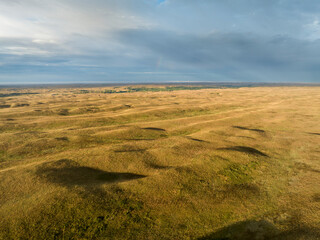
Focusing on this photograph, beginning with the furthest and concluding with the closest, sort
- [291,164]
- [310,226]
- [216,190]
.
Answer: [291,164] → [216,190] → [310,226]

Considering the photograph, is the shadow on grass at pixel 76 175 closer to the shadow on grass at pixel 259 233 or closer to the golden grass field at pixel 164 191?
the golden grass field at pixel 164 191

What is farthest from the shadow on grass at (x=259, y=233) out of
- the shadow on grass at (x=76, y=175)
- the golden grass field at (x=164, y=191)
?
the shadow on grass at (x=76, y=175)

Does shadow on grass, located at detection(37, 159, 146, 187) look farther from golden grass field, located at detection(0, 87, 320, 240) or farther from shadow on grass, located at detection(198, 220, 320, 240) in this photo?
shadow on grass, located at detection(198, 220, 320, 240)

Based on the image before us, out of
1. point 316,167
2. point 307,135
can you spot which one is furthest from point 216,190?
point 307,135

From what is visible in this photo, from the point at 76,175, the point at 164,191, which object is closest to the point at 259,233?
the point at 164,191

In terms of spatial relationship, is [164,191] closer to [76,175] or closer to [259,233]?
[259,233]

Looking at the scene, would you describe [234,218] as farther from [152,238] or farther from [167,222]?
[152,238]
